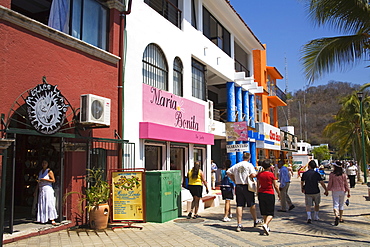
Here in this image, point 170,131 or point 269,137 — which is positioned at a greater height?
point 269,137

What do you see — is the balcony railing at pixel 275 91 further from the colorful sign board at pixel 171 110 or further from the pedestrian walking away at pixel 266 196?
the pedestrian walking away at pixel 266 196

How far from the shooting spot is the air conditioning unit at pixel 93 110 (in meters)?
8.30

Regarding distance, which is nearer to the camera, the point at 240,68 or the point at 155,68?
the point at 155,68

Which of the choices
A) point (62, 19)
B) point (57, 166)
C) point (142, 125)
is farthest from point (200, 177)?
point (62, 19)

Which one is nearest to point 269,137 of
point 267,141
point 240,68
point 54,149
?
point 267,141

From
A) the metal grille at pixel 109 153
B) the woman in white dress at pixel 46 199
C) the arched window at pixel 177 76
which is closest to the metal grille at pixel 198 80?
the arched window at pixel 177 76

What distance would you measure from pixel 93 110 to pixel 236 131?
11553 millimetres

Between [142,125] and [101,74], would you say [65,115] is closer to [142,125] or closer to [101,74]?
[101,74]

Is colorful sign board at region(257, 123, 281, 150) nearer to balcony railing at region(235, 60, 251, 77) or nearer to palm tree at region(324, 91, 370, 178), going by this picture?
balcony railing at region(235, 60, 251, 77)

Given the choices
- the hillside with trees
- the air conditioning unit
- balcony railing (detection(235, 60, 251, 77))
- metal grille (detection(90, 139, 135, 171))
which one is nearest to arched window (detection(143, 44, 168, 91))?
metal grille (detection(90, 139, 135, 171))

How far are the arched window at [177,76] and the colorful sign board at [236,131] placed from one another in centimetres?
552

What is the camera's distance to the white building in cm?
1105

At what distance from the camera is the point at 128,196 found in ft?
28.9

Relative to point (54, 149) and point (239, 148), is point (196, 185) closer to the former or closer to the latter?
point (54, 149)
